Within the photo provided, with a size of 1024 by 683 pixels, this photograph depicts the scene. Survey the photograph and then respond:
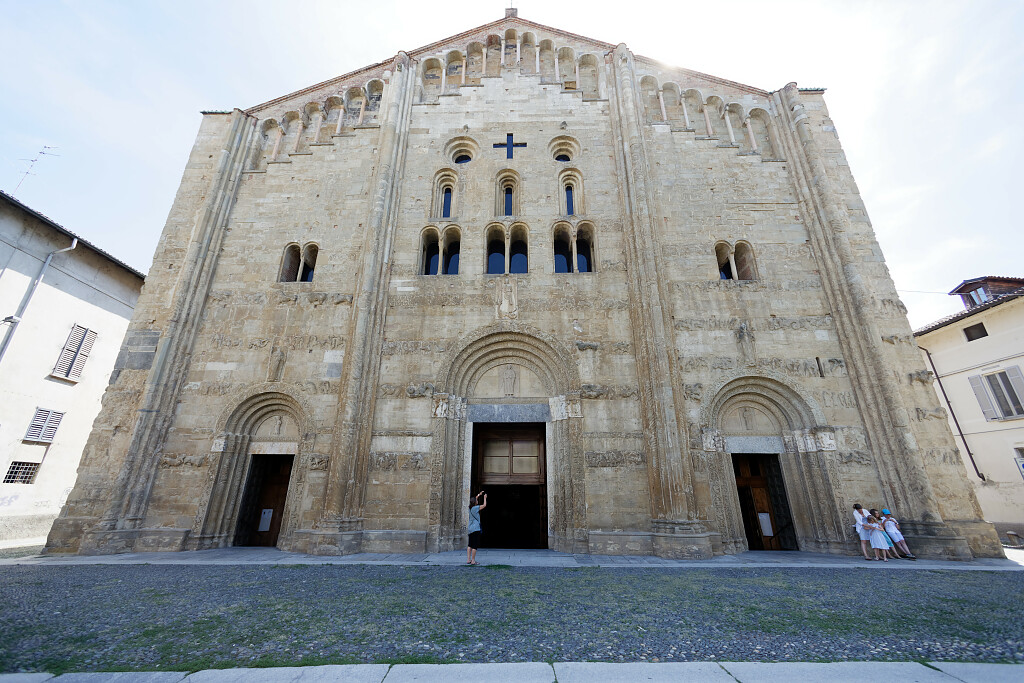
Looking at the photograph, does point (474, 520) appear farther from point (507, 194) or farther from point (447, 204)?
point (507, 194)

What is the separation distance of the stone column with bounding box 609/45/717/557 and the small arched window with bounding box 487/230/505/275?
4472 millimetres

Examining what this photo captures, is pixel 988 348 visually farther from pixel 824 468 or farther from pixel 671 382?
pixel 671 382

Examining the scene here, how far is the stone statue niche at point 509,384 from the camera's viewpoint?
12.8m

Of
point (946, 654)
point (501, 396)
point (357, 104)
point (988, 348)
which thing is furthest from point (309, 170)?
point (988, 348)

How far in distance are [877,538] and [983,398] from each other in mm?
16003

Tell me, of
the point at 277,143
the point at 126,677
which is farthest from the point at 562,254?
the point at 126,677

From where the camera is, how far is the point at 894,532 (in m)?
10.3

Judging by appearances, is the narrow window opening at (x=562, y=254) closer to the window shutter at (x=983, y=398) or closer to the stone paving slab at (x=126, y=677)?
the stone paving slab at (x=126, y=677)

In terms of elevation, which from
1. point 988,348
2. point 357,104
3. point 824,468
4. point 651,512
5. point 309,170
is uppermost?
point 357,104

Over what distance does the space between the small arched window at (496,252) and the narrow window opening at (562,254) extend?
2011 mm

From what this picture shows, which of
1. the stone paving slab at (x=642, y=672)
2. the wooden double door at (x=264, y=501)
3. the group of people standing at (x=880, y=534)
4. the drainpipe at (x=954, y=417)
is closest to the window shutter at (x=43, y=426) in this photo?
the wooden double door at (x=264, y=501)

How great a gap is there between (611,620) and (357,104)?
20.4m

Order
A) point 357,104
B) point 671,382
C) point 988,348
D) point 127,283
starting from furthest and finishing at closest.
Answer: point 127,283
point 988,348
point 357,104
point 671,382

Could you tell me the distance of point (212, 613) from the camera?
5418 millimetres
